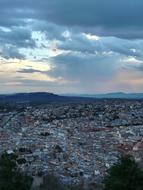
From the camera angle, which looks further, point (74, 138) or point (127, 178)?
point (74, 138)

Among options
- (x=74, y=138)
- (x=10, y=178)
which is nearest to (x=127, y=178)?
(x=10, y=178)

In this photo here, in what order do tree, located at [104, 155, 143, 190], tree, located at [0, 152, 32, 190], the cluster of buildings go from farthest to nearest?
1. the cluster of buildings
2. tree, located at [0, 152, 32, 190]
3. tree, located at [104, 155, 143, 190]

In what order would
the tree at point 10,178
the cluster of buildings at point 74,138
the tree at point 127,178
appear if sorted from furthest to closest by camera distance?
the cluster of buildings at point 74,138, the tree at point 10,178, the tree at point 127,178

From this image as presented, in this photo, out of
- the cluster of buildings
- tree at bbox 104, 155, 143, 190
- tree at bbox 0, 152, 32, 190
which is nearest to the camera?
tree at bbox 104, 155, 143, 190

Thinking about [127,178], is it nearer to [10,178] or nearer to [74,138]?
[10,178]

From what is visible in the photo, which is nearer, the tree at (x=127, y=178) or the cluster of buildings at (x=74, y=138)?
the tree at (x=127, y=178)

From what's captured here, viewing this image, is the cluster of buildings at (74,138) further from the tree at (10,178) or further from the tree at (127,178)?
the tree at (127,178)

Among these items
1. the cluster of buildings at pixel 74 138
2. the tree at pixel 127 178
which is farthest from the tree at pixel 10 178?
the cluster of buildings at pixel 74 138

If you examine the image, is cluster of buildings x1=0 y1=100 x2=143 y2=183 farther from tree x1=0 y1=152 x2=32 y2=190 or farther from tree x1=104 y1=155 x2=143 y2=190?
tree x1=104 y1=155 x2=143 y2=190

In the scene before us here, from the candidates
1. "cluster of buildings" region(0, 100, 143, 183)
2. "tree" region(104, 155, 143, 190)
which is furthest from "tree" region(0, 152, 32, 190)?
"cluster of buildings" region(0, 100, 143, 183)
